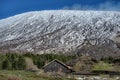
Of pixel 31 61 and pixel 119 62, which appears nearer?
pixel 119 62

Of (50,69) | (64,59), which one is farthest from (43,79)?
(64,59)

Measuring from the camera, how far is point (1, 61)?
393 ft

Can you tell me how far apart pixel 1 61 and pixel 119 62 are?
44.0 meters

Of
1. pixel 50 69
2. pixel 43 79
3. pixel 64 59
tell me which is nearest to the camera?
pixel 43 79

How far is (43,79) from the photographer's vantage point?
52.7 m

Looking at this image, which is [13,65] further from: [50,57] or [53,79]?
[53,79]

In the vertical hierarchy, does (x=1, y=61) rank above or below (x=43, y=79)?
above

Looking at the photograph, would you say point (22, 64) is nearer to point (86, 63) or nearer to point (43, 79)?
Answer: point (86, 63)

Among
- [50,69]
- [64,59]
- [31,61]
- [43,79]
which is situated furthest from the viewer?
[64,59]

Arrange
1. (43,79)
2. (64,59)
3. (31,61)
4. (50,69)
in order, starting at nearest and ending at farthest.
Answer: (43,79)
(50,69)
(31,61)
(64,59)

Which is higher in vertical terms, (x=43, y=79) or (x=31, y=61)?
(x=31, y=61)

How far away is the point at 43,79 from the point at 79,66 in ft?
221

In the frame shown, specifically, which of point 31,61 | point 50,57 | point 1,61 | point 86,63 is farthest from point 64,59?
point 1,61

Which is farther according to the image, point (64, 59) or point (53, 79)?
point (64, 59)
